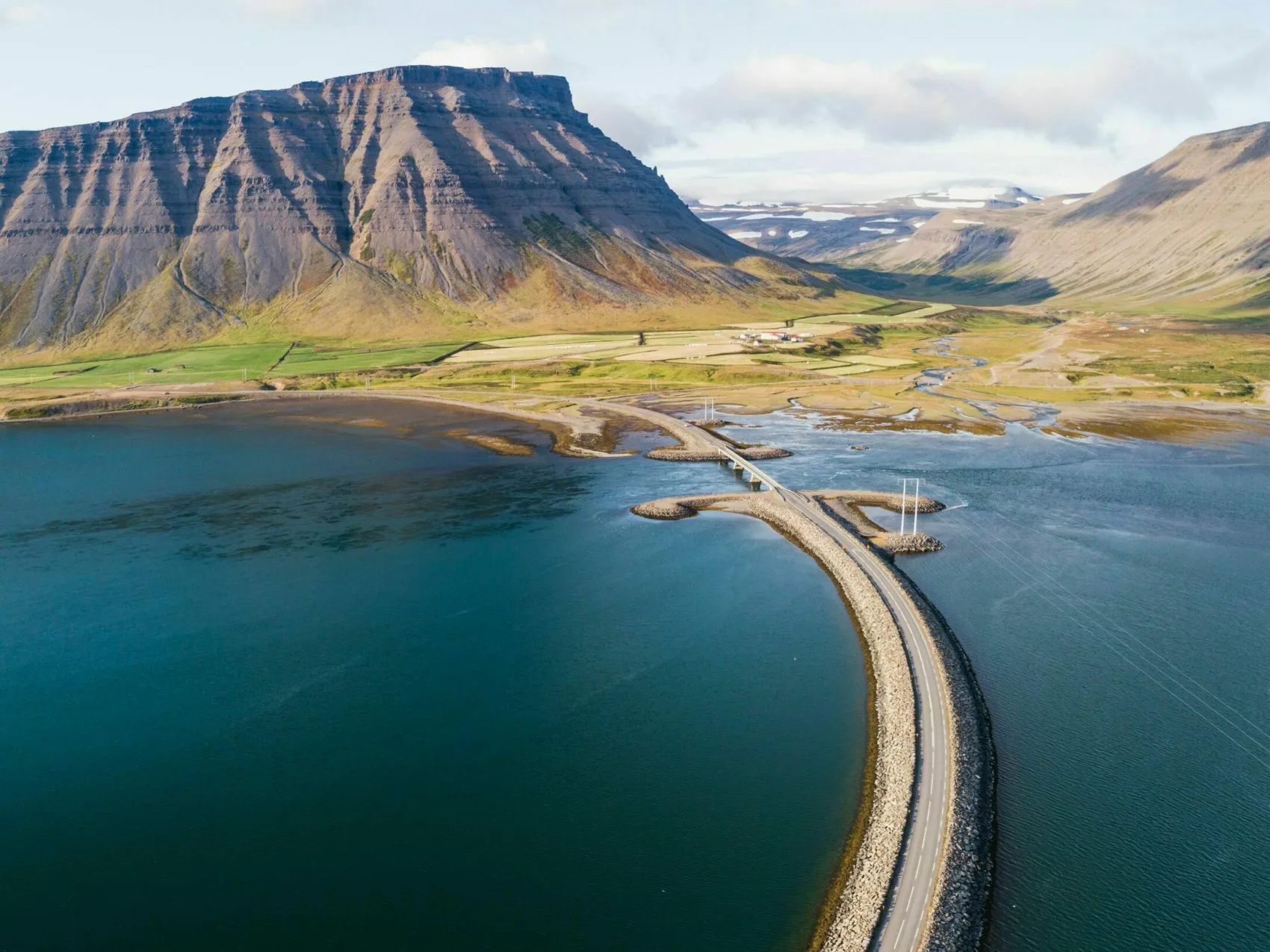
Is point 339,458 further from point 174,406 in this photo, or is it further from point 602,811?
point 602,811

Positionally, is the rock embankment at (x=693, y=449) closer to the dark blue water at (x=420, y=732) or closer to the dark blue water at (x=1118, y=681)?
the dark blue water at (x=1118, y=681)

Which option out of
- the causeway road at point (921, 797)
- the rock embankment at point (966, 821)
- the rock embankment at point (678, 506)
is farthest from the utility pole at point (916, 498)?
the rock embankment at point (966, 821)

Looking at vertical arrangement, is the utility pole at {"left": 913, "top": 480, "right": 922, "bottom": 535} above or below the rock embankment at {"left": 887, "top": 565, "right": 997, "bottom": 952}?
above

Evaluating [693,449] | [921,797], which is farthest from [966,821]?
[693,449]

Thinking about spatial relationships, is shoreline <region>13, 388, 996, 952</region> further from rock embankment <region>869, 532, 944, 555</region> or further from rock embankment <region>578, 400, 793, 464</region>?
rock embankment <region>578, 400, 793, 464</region>

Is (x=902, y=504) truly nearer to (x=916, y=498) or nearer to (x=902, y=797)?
(x=916, y=498)

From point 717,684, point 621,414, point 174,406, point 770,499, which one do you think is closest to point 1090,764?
point 717,684

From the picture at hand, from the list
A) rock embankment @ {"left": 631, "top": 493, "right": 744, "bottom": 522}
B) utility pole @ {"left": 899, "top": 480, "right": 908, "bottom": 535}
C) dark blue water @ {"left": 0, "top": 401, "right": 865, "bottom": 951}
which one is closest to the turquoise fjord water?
dark blue water @ {"left": 0, "top": 401, "right": 865, "bottom": 951}
